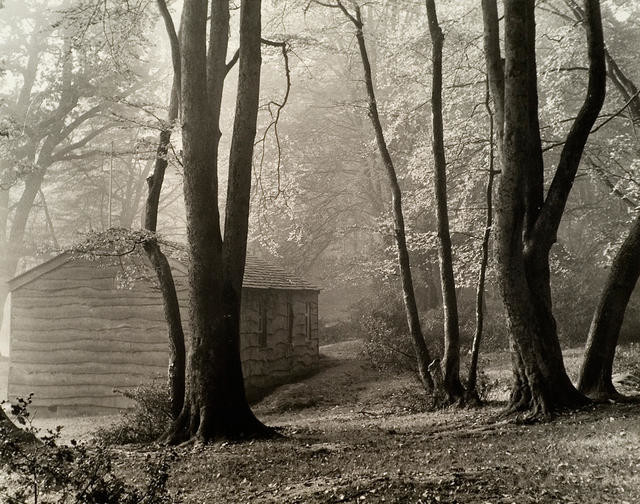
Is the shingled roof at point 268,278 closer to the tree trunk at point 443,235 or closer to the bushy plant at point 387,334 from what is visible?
the bushy plant at point 387,334

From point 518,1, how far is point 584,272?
52.0 feet

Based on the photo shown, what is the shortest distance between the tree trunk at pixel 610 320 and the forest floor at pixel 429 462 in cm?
→ 83

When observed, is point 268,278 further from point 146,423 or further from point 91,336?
point 146,423

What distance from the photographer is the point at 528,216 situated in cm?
882

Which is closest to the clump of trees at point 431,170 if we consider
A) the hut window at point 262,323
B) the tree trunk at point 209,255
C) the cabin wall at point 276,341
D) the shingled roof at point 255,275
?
the tree trunk at point 209,255

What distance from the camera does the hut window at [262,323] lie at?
1877 centimetres

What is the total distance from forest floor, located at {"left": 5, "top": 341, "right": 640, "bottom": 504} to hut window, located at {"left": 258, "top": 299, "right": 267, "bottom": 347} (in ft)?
26.6

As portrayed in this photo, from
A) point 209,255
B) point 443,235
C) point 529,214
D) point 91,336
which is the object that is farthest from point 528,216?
point 91,336

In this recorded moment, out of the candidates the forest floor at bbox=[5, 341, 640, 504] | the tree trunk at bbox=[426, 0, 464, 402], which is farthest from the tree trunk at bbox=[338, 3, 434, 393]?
the forest floor at bbox=[5, 341, 640, 504]

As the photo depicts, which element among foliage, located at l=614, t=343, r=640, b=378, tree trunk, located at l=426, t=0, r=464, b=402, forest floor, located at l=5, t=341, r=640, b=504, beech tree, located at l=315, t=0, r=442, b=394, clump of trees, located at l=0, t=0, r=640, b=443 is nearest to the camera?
forest floor, located at l=5, t=341, r=640, b=504

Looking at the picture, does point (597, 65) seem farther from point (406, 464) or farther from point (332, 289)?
point (332, 289)

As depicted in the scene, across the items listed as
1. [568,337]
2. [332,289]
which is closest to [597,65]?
[568,337]

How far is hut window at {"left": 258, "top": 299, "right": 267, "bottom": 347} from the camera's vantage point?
18.8 m

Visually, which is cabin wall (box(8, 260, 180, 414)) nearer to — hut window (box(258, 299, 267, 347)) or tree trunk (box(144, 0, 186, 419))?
hut window (box(258, 299, 267, 347))
